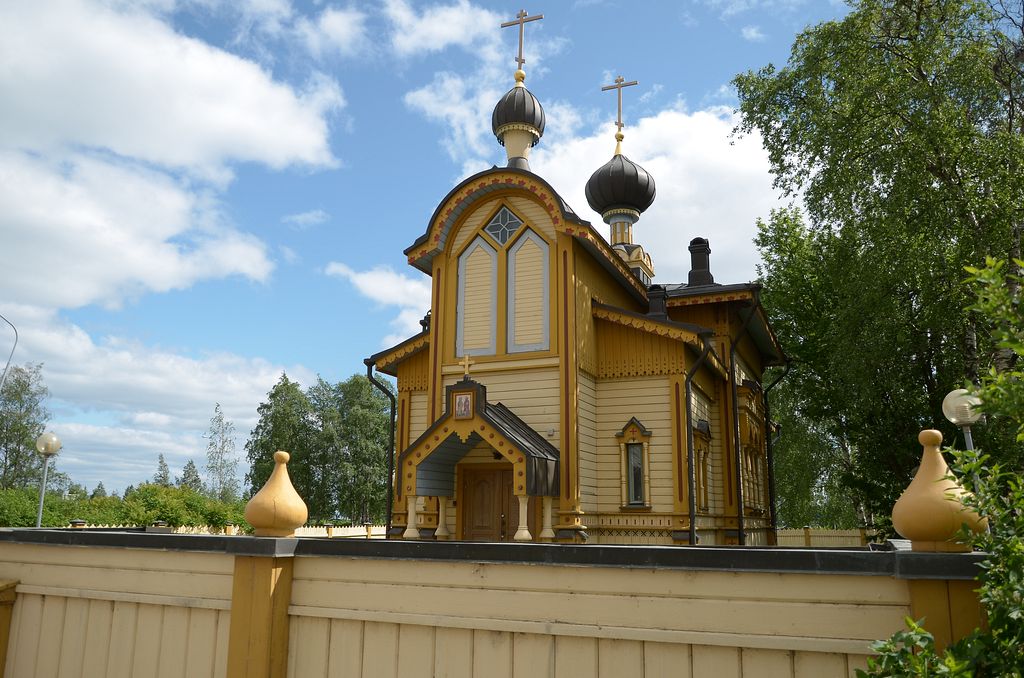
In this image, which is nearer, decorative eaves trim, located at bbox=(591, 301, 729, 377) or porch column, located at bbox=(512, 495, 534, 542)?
porch column, located at bbox=(512, 495, 534, 542)

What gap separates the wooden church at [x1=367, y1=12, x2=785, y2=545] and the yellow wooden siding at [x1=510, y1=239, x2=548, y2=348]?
3cm

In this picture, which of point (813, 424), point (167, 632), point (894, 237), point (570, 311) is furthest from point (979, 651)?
point (813, 424)

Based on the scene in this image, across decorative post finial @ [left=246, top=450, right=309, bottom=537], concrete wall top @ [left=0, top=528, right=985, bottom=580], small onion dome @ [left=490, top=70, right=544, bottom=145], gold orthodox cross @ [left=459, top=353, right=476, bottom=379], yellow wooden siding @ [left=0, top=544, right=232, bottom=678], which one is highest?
small onion dome @ [left=490, top=70, right=544, bottom=145]

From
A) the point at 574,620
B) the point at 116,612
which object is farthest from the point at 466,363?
the point at 574,620

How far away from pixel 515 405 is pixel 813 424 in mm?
16976

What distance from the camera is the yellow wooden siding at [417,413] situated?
14914 mm

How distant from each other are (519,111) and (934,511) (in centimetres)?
1483

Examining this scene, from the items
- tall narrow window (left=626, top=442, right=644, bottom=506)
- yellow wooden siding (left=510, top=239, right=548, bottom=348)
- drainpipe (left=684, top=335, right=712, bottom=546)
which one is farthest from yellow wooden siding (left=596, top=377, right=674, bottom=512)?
yellow wooden siding (left=510, top=239, right=548, bottom=348)

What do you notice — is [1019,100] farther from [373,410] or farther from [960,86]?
[373,410]

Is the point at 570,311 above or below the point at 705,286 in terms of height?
below

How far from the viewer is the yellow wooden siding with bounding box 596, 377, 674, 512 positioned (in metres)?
13.1

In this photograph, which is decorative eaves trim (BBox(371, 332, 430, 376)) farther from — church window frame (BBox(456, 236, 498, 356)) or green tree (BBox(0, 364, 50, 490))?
green tree (BBox(0, 364, 50, 490))

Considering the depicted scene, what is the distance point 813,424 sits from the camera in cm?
2664

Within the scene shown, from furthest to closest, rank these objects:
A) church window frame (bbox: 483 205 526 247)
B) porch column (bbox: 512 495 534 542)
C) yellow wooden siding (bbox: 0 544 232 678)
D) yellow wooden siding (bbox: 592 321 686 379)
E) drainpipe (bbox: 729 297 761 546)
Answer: drainpipe (bbox: 729 297 761 546)
church window frame (bbox: 483 205 526 247)
yellow wooden siding (bbox: 592 321 686 379)
porch column (bbox: 512 495 534 542)
yellow wooden siding (bbox: 0 544 232 678)
